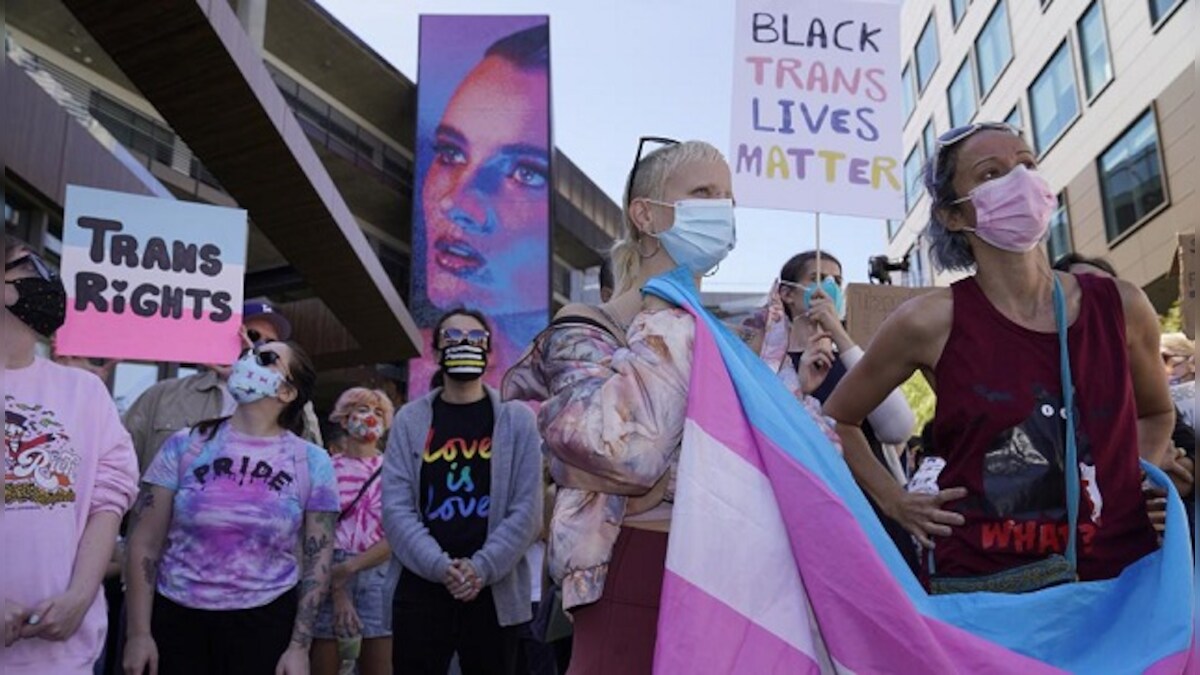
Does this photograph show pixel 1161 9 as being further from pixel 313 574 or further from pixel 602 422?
pixel 602 422

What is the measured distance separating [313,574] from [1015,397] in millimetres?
2883

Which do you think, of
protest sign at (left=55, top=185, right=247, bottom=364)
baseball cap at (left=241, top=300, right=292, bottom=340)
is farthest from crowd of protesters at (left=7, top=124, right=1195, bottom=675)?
baseball cap at (left=241, top=300, right=292, bottom=340)

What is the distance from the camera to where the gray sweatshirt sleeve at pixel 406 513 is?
3.88 metres

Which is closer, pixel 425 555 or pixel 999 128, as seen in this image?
pixel 999 128

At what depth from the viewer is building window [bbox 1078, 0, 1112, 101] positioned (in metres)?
18.8

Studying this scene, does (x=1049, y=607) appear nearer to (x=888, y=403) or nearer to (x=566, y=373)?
(x=566, y=373)

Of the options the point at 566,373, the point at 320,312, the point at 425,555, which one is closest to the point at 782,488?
the point at 566,373

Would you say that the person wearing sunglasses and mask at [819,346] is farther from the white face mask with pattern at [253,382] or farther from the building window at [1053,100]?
the building window at [1053,100]

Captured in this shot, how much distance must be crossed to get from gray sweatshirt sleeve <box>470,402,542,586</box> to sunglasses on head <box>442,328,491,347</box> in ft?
1.08

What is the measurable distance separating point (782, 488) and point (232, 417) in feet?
9.86

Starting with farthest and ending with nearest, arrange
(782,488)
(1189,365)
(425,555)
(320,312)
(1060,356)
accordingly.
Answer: (320,312) → (425,555) → (1189,365) → (1060,356) → (782,488)

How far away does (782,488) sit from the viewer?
177cm

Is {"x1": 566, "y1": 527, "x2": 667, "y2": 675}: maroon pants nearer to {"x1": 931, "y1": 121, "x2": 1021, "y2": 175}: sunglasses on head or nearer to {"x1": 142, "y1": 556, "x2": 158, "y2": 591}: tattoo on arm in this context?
{"x1": 931, "y1": 121, "x2": 1021, "y2": 175}: sunglasses on head

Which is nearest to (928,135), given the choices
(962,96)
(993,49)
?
(962,96)
